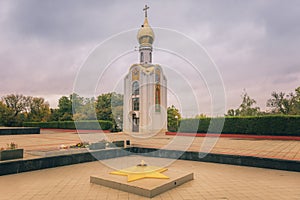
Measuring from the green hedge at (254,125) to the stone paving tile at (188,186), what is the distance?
40.1 ft

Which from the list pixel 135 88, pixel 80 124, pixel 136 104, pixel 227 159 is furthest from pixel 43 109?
pixel 227 159

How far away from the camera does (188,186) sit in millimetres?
5480

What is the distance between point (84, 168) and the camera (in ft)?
25.7

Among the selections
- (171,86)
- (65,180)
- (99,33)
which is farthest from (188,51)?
(65,180)

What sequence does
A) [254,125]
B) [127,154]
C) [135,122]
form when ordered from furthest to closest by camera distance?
[135,122] → [254,125] → [127,154]

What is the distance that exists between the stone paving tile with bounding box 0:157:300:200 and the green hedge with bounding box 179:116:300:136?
40.1ft

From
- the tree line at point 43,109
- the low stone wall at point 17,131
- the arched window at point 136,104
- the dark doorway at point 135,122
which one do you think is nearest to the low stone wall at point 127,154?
the dark doorway at point 135,122

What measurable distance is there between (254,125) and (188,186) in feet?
52.6

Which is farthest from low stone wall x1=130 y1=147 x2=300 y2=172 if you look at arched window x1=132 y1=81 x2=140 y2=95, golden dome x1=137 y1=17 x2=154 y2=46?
golden dome x1=137 y1=17 x2=154 y2=46

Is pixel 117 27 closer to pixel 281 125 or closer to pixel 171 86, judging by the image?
pixel 171 86

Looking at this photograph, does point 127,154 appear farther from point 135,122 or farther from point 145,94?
point 135,122

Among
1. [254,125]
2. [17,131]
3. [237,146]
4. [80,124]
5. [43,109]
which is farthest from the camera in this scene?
[43,109]

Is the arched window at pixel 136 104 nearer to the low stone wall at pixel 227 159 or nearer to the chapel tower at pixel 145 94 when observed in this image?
the chapel tower at pixel 145 94

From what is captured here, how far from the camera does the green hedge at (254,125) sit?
1730 cm
